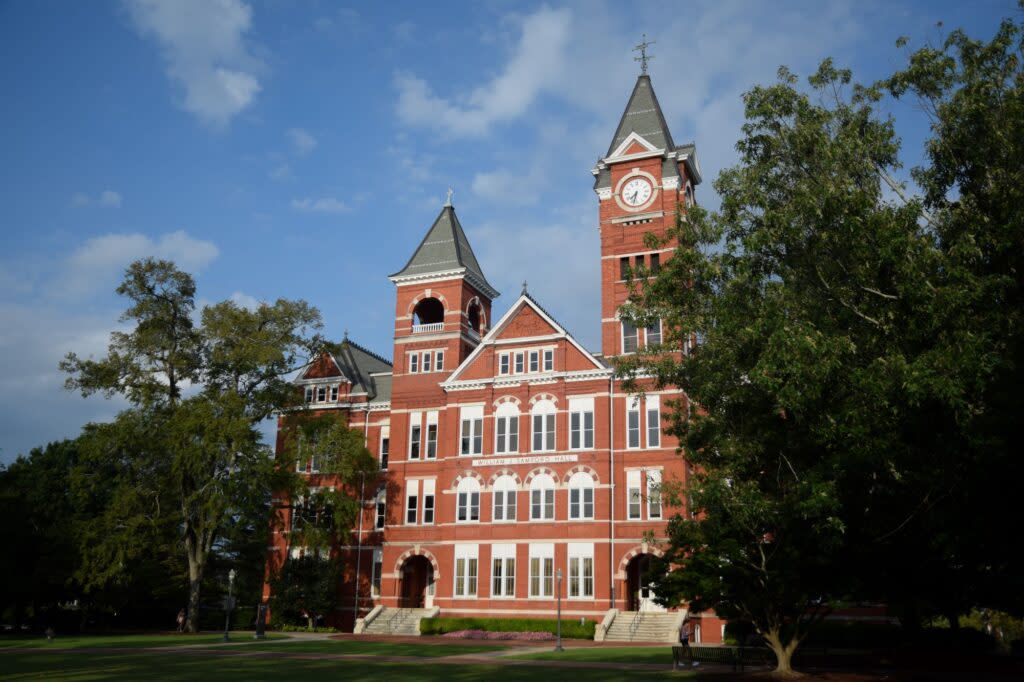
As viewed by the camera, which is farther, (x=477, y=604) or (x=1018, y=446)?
(x=477, y=604)

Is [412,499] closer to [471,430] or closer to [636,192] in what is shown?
[471,430]

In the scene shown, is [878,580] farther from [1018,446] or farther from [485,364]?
[485,364]

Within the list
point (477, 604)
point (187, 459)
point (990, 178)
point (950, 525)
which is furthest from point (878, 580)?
point (187, 459)

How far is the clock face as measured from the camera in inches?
2003

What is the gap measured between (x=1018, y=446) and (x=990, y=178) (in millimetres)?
7849

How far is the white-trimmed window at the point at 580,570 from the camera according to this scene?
4612 centimetres

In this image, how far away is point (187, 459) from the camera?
45.6 meters

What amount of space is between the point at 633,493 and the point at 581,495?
3.06m

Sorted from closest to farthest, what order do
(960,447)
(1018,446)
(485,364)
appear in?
1. (1018,446)
2. (960,447)
3. (485,364)

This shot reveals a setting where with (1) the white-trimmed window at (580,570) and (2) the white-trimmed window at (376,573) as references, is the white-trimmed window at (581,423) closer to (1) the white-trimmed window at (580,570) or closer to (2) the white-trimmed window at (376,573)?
(1) the white-trimmed window at (580,570)

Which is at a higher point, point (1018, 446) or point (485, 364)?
point (485, 364)

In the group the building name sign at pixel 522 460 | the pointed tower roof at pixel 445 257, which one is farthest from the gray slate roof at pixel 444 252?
the building name sign at pixel 522 460

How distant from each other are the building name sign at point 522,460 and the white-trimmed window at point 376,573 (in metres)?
9.49

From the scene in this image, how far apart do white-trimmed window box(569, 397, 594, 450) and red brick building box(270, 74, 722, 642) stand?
0.09 metres
